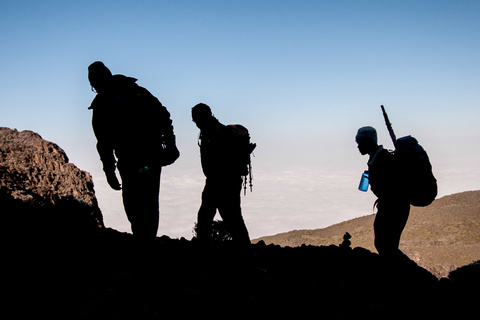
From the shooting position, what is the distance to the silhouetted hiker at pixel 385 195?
4.52 metres

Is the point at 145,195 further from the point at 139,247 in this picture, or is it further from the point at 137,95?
the point at 137,95

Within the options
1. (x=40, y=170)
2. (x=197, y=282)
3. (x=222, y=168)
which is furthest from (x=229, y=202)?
(x=40, y=170)

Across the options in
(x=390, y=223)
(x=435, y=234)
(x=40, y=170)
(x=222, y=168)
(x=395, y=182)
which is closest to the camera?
(x=395, y=182)

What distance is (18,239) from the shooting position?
5.30m

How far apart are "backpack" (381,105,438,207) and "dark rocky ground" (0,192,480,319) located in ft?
3.17

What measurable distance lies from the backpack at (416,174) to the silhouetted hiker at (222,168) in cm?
217

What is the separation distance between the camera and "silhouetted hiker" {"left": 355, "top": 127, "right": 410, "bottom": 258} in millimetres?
4523

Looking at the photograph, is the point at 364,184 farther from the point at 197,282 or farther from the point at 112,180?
the point at 112,180

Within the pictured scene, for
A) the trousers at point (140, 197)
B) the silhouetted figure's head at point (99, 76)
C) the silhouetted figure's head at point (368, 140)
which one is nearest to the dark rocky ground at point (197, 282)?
the trousers at point (140, 197)

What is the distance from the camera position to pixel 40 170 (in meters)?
12.9

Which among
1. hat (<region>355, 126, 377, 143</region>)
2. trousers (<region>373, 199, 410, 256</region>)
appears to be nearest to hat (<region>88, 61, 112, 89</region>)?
hat (<region>355, 126, 377, 143</region>)

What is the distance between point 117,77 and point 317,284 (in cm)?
355

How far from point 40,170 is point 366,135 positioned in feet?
39.6

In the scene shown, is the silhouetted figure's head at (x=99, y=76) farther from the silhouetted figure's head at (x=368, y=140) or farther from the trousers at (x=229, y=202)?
the silhouetted figure's head at (x=368, y=140)
